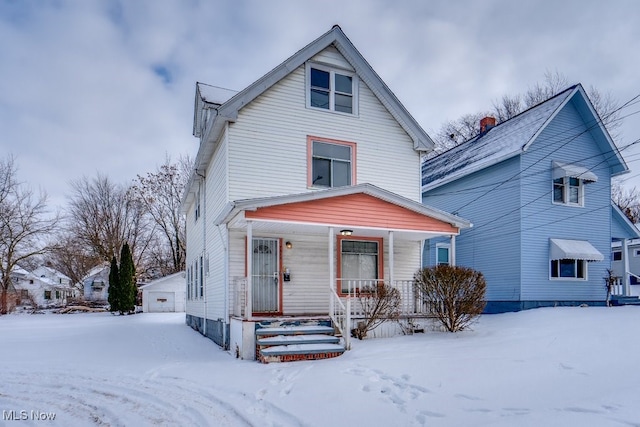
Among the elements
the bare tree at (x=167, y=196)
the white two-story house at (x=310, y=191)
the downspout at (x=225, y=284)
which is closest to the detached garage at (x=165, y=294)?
the bare tree at (x=167, y=196)

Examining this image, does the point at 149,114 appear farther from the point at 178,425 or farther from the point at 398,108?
the point at 178,425

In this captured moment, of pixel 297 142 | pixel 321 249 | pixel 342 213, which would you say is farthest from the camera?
Answer: pixel 321 249

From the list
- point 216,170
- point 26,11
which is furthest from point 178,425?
point 26,11

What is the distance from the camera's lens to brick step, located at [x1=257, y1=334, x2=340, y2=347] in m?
7.96

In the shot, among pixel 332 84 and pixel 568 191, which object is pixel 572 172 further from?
pixel 332 84

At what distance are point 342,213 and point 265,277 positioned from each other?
8.38 feet

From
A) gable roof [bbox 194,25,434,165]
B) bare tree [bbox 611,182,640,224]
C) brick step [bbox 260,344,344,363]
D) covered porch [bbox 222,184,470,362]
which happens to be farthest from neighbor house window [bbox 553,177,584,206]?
bare tree [bbox 611,182,640,224]

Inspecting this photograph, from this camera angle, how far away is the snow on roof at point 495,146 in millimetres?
14437

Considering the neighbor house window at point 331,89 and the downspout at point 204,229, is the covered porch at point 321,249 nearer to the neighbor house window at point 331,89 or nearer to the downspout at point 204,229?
the downspout at point 204,229

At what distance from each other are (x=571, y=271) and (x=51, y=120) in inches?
776

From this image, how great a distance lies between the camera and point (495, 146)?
16.0 metres

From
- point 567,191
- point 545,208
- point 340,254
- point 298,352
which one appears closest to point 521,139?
point 545,208

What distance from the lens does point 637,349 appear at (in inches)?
270

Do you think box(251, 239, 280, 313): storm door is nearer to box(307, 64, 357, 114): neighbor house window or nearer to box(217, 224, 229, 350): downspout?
box(217, 224, 229, 350): downspout
